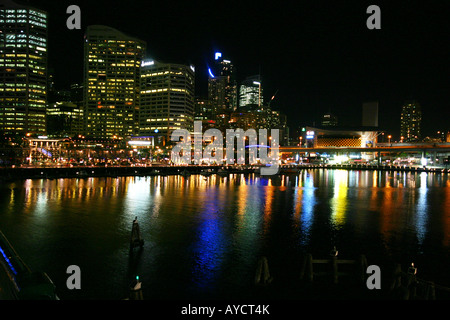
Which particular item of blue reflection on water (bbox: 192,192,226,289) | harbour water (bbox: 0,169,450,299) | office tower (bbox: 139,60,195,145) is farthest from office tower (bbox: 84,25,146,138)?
blue reflection on water (bbox: 192,192,226,289)

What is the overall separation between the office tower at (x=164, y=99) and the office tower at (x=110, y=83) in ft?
46.7

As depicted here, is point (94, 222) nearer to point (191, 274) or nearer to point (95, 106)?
point (191, 274)

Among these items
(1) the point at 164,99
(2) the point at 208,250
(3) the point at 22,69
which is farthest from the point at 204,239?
(3) the point at 22,69

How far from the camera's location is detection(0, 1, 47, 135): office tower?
16450 cm

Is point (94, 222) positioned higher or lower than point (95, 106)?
lower

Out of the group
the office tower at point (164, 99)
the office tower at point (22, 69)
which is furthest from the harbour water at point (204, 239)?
the office tower at point (22, 69)

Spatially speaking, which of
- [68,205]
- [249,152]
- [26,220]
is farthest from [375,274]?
[249,152]

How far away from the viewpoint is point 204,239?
19156 mm

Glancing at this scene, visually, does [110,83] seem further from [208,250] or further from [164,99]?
[208,250]

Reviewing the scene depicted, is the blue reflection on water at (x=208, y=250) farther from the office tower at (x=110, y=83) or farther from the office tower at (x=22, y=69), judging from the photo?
the office tower at (x=110, y=83)

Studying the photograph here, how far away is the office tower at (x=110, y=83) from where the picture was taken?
7397 inches

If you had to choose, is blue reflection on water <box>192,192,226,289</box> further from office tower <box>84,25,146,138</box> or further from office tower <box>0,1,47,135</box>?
office tower <box>84,25,146,138</box>
